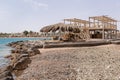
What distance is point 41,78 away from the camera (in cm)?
834

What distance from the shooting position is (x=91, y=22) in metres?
34.2

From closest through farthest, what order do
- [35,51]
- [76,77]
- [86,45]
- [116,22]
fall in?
[76,77] < [35,51] < [86,45] < [116,22]

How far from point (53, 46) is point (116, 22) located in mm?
17062

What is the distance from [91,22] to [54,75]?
86.2ft

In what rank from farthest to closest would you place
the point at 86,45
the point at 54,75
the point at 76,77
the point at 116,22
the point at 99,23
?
the point at 116,22
the point at 99,23
the point at 86,45
the point at 54,75
the point at 76,77

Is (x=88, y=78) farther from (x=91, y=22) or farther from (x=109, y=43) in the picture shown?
(x=91, y=22)

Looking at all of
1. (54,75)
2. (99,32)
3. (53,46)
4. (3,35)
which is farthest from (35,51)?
(3,35)

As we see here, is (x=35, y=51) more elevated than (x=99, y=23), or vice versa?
(x=99, y=23)

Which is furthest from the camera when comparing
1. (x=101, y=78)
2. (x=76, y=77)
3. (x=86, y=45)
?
(x=86, y=45)

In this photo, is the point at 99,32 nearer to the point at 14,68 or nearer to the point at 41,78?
the point at 14,68

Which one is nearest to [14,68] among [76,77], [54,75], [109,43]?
[54,75]

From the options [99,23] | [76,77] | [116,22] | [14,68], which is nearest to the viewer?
[76,77]

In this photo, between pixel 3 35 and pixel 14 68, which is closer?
pixel 14 68

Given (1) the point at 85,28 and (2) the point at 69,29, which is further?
(1) the point at 85,28
